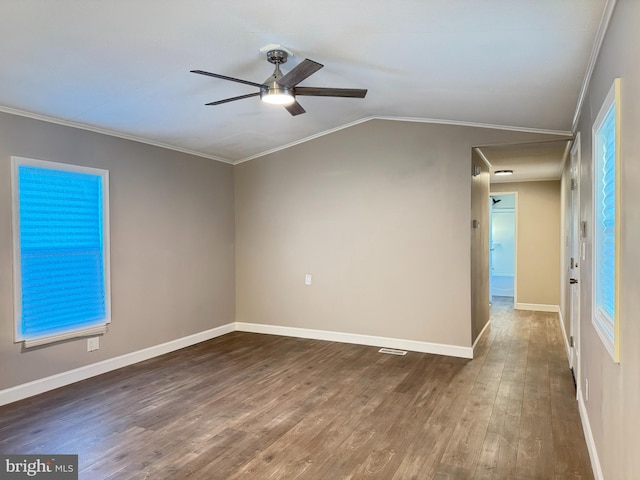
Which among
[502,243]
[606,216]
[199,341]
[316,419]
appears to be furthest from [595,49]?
[502,243]

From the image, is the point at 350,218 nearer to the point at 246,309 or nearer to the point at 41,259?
the point at 246,309

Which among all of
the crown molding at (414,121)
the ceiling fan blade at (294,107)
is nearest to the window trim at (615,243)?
the crown molding at (414,121)

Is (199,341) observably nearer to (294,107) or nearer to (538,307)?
(294,107)

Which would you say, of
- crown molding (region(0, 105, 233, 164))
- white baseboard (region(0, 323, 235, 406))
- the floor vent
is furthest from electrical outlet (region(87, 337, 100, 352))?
the floor vent

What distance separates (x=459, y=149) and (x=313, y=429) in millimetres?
3286

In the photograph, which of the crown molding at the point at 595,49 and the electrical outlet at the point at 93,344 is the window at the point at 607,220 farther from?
the electrical outlet at the point at 93,344

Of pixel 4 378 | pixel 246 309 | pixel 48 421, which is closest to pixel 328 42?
pixel 48 421

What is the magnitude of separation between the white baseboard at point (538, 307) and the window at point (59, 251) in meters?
Result: 6.76

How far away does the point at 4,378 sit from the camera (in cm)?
338

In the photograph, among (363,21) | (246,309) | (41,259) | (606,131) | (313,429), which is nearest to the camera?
(606,131)

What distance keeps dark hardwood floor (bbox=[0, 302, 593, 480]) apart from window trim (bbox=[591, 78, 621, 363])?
Result: 91cm

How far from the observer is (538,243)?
7.54 m

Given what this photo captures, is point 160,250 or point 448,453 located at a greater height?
point 160,250

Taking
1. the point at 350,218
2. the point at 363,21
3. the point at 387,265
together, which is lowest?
the point at 387,265
